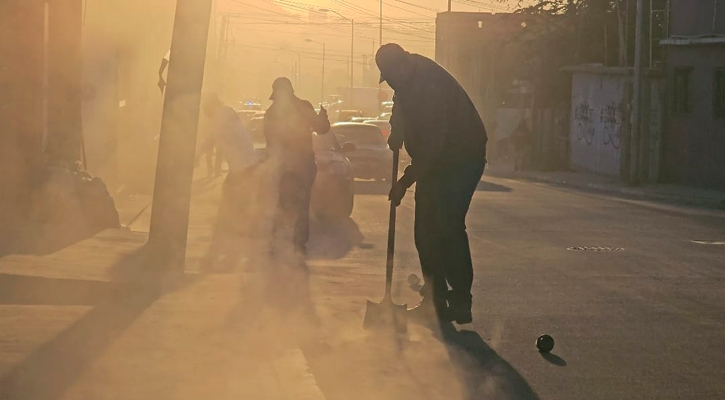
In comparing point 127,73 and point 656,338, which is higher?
point 127,73

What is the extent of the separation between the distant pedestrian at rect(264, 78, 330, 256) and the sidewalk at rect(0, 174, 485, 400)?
2.19 metres

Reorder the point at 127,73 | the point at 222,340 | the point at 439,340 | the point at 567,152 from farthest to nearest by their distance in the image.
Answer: the point at 567,152
the point at 127,73
the point at 439,340
the point at 222,340

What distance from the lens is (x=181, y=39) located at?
10969mm

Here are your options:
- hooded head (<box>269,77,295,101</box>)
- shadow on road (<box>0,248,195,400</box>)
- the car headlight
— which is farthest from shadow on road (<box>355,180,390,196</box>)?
shadow on road (<box>0,248,195,400</box>)

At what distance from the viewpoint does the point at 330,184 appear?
18984mm

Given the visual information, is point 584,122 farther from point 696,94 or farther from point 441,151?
point 441,151

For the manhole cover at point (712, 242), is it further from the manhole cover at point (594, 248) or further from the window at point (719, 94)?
the window at point (719, 94)

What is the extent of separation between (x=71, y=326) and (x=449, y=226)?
→ 2.61 meters

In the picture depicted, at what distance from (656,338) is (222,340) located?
2859mm

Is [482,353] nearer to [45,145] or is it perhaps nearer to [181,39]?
[181,39]

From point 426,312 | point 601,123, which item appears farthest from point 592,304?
point 601,123

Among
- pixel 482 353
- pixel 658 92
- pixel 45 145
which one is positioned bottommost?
pixel 482 353

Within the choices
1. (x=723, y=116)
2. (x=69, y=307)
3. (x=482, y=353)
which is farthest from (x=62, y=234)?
(x=723, y=116)

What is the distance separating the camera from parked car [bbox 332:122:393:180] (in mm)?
28750
